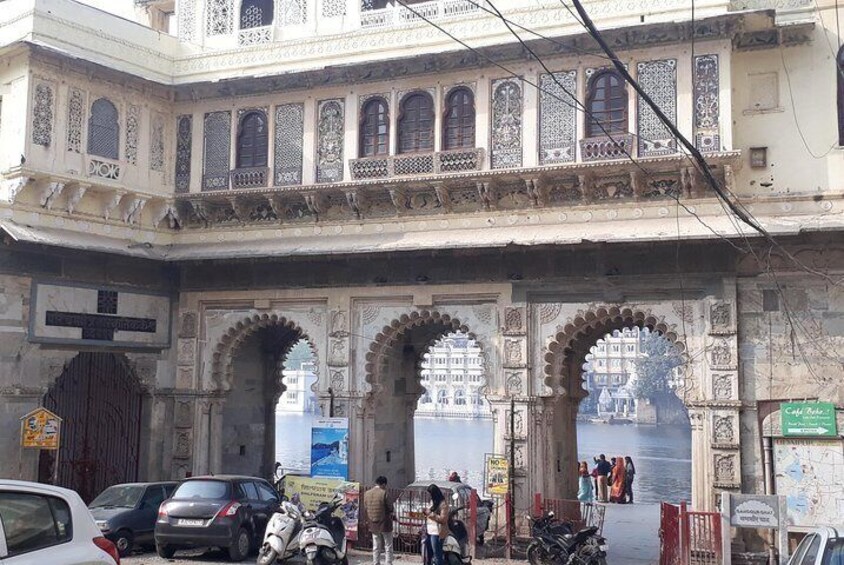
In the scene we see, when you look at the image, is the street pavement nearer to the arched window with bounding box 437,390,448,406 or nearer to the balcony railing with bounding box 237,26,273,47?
the balcony railing with bounding box 237,26,273,47

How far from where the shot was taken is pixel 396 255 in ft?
54.4

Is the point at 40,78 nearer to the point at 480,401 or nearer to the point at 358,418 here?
the point at 358,418

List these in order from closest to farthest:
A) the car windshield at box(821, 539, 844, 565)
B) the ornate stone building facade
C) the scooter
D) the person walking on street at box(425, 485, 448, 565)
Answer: the car windshield at box(821, 539, 844, 565) < the person walking on street at box(425, 485, 448, 565) < the scooter < the ornate stone building facade

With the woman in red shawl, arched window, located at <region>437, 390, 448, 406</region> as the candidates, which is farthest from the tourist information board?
arched window, located at <region>437, 390, 448, 406</region>

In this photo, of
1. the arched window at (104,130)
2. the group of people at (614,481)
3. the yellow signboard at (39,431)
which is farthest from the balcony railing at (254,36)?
the group of people at (614,481)

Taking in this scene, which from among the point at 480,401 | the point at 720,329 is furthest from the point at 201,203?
the point at 480,401

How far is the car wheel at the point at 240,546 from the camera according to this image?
43.8 ft

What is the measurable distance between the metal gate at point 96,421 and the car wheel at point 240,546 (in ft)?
16.5

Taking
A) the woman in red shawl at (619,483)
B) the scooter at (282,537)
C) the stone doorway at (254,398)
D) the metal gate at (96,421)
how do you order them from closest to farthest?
the scooter at (282,537)
the metal gate at (96,421)
the stone doorway at (254,398)
the woman in red shawl at (619,483)

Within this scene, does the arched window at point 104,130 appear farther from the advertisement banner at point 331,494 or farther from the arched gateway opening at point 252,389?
the advertisement banner at point 331,494

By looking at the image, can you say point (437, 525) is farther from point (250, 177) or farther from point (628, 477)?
point (628, 477)

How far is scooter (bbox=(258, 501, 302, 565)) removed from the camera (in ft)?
41.2

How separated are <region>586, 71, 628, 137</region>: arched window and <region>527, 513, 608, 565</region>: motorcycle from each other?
6271 millimetres

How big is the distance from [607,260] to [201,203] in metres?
7.72
